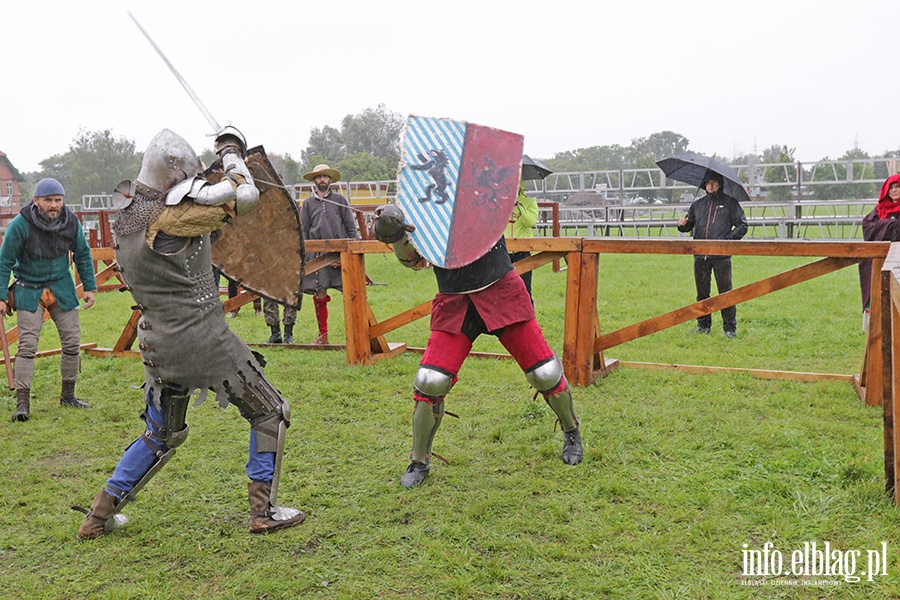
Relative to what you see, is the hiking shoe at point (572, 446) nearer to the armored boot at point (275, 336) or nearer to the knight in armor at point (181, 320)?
the knight in armor at point (181, 320)

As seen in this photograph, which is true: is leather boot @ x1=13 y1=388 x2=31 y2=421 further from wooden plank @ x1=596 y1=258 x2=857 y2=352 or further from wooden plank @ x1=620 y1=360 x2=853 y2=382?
wooden plank @ x1=620 y1=360 x2=853 y2=382

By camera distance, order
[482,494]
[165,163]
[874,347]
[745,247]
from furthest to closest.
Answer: [745,247] → [874,347] → [482,494] → [165,163]

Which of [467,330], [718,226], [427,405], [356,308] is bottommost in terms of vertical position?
[427,405]

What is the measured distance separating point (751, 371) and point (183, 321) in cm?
398

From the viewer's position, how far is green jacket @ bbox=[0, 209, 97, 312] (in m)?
4.95

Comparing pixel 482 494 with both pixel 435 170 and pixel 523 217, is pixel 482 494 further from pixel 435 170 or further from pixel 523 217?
pixel 523 217

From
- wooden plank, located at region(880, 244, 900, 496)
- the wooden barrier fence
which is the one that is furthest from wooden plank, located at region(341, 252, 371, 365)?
wooden plank, located at region(880, 244, 900, 496)

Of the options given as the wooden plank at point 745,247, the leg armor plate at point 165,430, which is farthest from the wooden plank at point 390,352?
the leg armor plate at point 165,430

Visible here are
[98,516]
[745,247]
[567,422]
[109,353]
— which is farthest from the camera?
[109,353]

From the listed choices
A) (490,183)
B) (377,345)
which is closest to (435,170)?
(490,183)

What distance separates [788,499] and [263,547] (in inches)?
85.5

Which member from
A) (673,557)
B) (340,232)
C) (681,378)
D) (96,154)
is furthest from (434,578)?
(96,154)

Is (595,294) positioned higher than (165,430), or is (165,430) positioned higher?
(595,294)

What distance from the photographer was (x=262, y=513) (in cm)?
323
